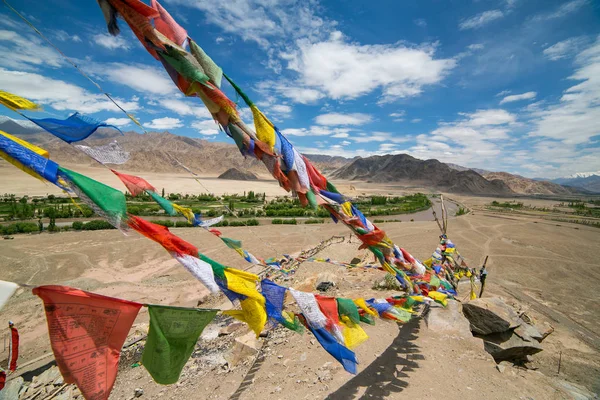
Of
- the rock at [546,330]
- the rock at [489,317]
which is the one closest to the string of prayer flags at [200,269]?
the rock at [489,317]

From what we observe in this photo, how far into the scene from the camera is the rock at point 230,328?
7.77 m

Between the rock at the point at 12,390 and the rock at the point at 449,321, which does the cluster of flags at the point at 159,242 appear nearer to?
the rock at the point at 449,321

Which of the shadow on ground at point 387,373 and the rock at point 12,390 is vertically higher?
the shadow on ground at point 387,373

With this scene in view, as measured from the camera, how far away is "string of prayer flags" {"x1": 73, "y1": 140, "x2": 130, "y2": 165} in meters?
2.28

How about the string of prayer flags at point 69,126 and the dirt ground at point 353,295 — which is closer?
the string of prayer flags at point 69,126

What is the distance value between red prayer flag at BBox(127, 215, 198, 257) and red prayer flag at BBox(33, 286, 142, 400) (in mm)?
510

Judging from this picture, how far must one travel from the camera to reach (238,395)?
478 cm

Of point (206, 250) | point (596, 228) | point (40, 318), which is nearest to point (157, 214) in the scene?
point (206, 250)

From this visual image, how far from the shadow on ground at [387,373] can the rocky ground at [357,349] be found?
0.02 meters

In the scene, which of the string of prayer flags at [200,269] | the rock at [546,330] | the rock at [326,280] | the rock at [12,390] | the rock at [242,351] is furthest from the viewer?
the rock at [326,280]

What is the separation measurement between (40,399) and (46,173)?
21.8ft

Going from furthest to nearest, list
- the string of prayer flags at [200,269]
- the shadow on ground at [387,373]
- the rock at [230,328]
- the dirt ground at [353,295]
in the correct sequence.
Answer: the rock at [230,328], the dirt ground at [353,295], the shadow on ground at [387,373], the string of prayer flags at [200,269]

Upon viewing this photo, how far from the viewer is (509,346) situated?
6.45 meters

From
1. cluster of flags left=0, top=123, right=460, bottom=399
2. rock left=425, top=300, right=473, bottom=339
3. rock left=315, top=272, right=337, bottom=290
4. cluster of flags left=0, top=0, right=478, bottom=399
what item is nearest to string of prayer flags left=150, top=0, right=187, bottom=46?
cluster of flags left=0, top=0, right=478, bottom=399
